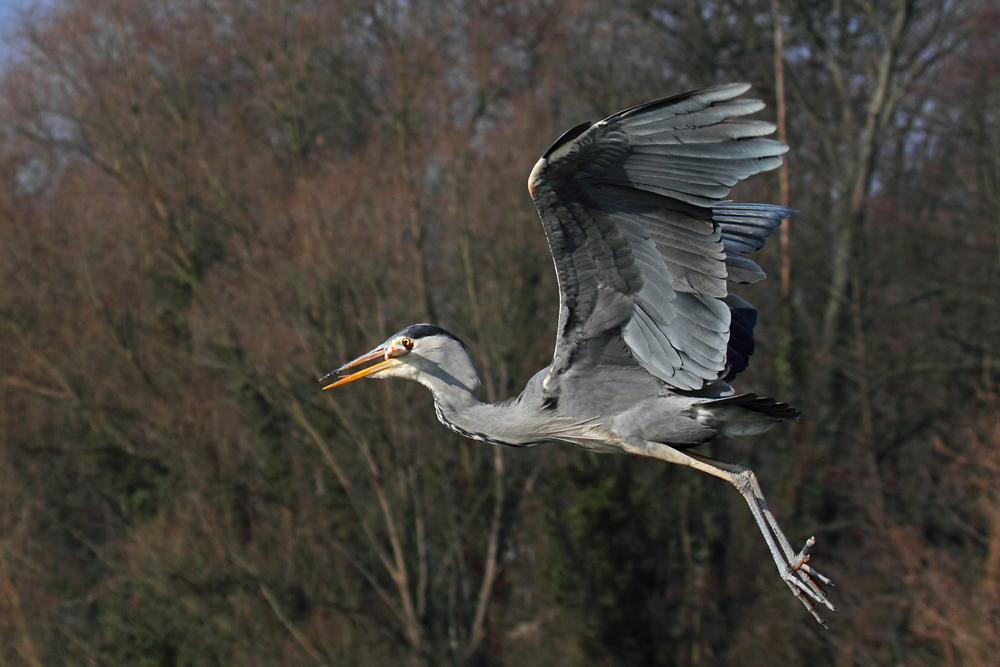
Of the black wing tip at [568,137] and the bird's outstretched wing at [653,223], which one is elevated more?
the black wing tip at [568,137]

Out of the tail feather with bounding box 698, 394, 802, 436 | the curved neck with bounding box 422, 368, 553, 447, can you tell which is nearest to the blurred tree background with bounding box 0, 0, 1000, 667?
the tail feather with bounding box 698, 394, 802, 436

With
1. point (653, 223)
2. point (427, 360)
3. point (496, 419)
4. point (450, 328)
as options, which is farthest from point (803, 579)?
point (450, 328)

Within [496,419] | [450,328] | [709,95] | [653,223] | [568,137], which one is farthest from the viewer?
[450,328]

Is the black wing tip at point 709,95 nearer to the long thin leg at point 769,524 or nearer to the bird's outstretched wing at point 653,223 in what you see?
the bird's outstretched wing at point 653,223

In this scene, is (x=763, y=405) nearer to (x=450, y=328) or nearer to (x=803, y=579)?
(x=803, y=579)

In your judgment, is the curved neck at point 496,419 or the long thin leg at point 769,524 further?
the curved neck at point 496,419

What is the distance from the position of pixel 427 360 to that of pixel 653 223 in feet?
4.81

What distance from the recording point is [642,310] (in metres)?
5.35

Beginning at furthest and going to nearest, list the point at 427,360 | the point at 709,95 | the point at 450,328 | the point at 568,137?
the point at 450,328
the point at 427,360
the point at 568,137
the point at 709,95

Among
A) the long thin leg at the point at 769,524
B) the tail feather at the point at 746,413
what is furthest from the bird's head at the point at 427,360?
the tail feather at the point at 746,413

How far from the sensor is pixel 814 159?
Answer: 27.3 meters

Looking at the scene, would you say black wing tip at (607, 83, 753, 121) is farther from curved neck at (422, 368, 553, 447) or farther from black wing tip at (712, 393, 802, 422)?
curved neck at (422, 368, 553, 447)

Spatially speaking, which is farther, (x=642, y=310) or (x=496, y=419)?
(x=496, y=419)

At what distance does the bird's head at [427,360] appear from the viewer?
577cm
